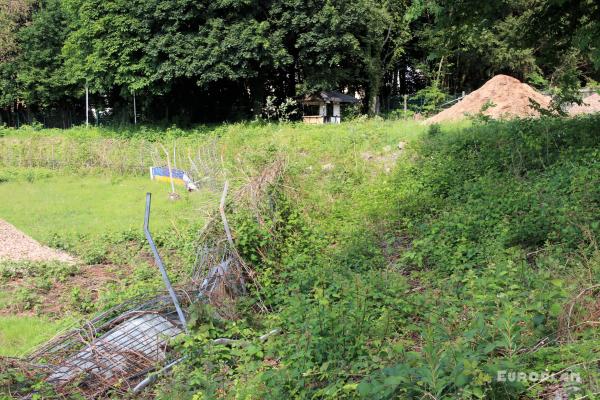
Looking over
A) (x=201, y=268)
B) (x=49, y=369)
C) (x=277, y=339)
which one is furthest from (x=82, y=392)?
(x=201, y=268)

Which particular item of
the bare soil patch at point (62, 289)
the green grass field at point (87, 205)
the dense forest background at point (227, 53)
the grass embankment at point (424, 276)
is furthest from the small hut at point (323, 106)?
the bare soil patch at point (62, 289)

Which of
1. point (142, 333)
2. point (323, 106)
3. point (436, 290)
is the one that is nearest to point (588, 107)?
point (323, 106)

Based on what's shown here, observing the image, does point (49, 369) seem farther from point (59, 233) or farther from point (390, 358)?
point (59, 233)

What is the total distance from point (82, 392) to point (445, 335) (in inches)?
115

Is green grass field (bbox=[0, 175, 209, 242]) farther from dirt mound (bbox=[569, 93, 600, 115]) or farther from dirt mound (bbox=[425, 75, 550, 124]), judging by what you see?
dirt mound (bbox=[569, 93, 600, 115])

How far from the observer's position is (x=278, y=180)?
8047mm

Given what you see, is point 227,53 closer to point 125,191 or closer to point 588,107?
point 125,191

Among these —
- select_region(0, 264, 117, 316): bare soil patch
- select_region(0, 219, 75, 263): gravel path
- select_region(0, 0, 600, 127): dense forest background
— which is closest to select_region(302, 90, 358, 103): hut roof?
select_region(0, 0, 600, 127): dense forest background

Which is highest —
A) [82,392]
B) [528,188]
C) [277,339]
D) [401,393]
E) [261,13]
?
[261,13]

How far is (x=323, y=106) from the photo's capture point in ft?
106

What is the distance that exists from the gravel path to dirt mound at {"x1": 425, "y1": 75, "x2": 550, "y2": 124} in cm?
1275

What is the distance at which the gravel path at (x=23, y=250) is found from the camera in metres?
8.73

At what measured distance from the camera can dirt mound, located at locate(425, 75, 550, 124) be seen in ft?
55.9

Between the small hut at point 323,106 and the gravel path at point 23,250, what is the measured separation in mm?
22335
